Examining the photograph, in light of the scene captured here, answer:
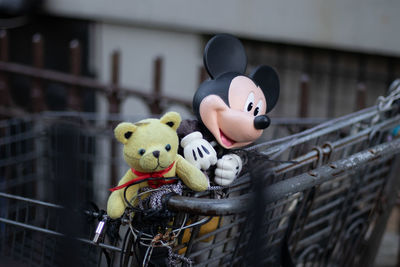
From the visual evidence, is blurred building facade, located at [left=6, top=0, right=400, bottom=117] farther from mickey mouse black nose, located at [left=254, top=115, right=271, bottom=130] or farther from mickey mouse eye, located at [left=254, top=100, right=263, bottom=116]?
mickey mouse black nose, located at [left=254, top=115, right=271, bottom=130]

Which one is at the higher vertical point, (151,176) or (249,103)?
(249,103)

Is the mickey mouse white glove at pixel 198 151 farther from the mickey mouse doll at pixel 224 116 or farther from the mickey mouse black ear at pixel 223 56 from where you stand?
the mickey mouse black ear at pixel 223 56

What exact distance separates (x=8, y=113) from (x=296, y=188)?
11.9 ft

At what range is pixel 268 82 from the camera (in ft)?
5.93

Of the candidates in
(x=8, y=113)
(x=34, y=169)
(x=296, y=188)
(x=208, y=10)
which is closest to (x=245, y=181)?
(x=296, y=188)

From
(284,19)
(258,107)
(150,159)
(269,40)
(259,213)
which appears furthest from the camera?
(269,40)

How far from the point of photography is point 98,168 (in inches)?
185

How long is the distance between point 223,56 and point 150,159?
1.56ft

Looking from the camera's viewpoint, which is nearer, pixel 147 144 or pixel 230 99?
pixel 147 144

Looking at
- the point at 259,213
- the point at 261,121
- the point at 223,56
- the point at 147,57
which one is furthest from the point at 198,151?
the point at 147,57

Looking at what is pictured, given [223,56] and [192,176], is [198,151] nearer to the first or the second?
[192,176]

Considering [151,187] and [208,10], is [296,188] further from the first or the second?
[208,10]

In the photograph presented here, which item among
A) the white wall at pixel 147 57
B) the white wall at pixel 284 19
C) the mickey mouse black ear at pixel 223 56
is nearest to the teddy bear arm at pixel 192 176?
the mickey mouse black ear at pixel 223 56

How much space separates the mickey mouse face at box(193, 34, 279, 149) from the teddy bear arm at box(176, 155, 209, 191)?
0.55 feet
